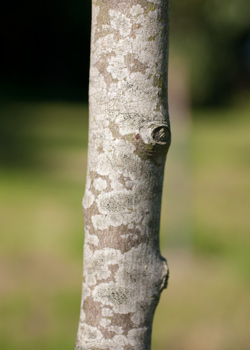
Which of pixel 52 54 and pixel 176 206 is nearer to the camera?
pixel 176 206

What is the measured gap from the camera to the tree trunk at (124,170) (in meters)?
1.14

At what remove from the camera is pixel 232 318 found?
13.0 ft

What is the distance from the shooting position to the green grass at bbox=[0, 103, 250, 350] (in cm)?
382

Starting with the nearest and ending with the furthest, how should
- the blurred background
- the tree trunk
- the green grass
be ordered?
1. the tree trunk
2. the green grass
3. the blurred background

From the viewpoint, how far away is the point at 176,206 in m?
5.81

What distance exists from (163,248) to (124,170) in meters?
4.16

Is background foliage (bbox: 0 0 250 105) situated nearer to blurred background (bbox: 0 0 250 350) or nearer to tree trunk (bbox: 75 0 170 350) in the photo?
blurred background (bbox: 0 0 250 350)

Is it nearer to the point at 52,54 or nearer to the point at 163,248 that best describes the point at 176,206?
the point at 163,248

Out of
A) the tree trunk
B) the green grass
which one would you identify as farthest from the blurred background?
the tree trunk

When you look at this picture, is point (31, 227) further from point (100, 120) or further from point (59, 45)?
point (59, 45)

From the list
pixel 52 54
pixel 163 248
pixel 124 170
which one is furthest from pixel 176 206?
pixel 52 54

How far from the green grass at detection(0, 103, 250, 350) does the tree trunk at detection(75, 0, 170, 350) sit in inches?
98.3

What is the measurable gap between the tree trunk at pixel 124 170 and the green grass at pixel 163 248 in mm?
2496

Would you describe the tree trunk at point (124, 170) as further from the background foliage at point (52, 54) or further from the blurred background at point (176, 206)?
the background foliage at point (52, 54)
